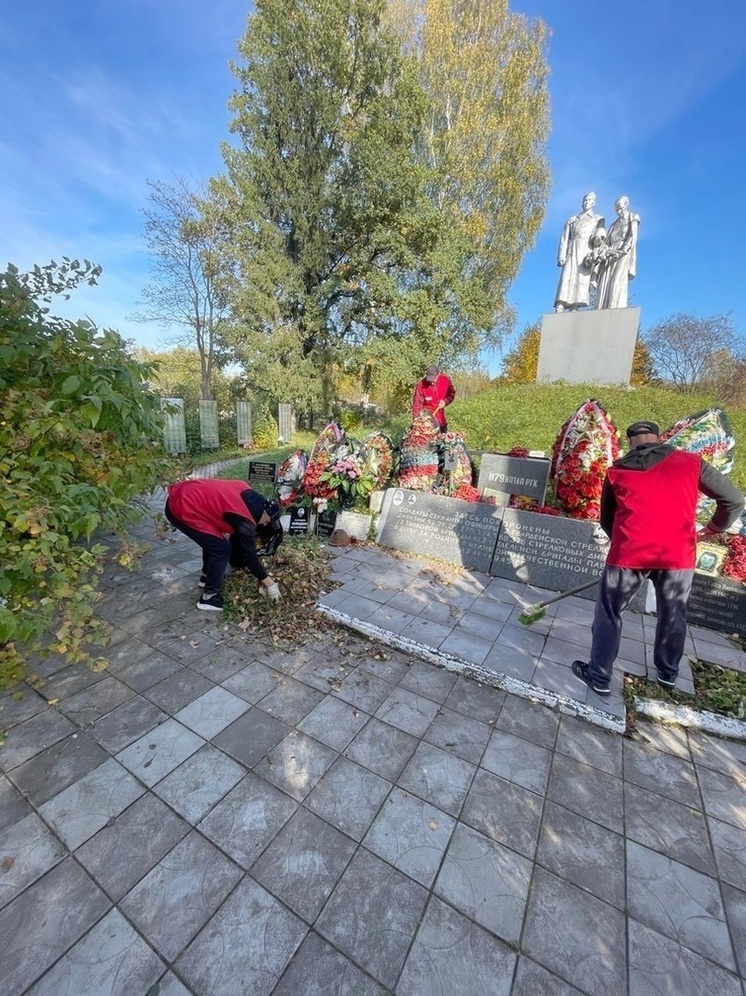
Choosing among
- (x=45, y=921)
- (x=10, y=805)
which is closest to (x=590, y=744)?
(x=45, y=921)

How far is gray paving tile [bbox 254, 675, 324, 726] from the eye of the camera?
2463 mm

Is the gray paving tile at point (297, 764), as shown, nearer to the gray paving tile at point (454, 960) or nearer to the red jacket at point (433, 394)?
the gray paving tile at point (454, 960)

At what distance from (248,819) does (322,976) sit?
2.14 feet

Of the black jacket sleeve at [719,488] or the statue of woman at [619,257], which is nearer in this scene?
A: the black jacket sleeve at [719,488]

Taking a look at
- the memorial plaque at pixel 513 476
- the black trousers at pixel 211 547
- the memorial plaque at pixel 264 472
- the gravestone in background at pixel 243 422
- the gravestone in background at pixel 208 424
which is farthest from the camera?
the gravestone in background at pixel 243 422

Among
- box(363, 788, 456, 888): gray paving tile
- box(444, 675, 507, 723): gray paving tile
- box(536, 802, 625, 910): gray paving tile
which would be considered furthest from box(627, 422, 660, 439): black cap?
box(363, 788, 456, 888): gray paving tile

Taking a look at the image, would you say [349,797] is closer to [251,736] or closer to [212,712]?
[251,736]

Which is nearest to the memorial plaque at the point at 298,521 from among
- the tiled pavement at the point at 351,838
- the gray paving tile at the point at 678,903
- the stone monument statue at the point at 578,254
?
the tiled pavement at the point at 351,838

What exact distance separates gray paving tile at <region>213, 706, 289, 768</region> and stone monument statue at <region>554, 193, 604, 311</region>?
596 inches

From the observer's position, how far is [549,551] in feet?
14.3

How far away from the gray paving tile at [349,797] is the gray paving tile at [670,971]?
41.2 inches

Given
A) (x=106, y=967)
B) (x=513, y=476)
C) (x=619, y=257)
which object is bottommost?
(x=106, y=967)

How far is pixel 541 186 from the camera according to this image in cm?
1656

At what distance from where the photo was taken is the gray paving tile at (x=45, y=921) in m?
1.35
